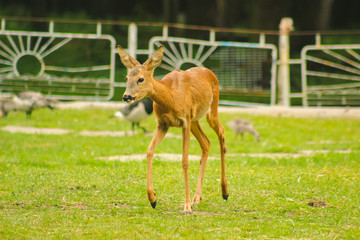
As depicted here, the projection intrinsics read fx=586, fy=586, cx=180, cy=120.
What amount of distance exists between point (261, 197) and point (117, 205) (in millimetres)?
1652

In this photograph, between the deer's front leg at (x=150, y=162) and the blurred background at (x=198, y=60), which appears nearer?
the deer's front leg at (x=150, y=162)

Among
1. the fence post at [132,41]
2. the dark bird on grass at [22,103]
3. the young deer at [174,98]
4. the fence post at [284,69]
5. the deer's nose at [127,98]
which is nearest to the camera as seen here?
the deer's nose at [127,98]

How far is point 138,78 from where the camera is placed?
5762 mm

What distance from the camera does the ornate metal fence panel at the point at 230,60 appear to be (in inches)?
618

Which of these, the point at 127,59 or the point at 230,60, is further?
the point at 230,60

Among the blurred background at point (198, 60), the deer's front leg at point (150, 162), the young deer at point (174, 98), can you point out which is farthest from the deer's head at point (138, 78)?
the blurred background at point (198, 60)

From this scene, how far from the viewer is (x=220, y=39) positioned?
24078mm

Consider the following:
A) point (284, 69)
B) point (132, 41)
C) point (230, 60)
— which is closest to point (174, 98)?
point (132, 41)

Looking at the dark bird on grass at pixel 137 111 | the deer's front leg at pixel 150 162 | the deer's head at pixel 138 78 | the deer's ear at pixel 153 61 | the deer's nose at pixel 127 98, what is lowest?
the deer's front leg at pixel 150 162

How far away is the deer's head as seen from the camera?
5.68m

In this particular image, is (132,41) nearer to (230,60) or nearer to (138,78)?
(230,60)

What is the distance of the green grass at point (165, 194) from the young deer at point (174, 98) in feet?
1.41

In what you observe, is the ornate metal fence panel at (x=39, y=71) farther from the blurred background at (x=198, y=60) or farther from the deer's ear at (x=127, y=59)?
the deer's ear at (x=127, y=59)

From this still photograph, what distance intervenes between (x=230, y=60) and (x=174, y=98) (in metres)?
10.5
